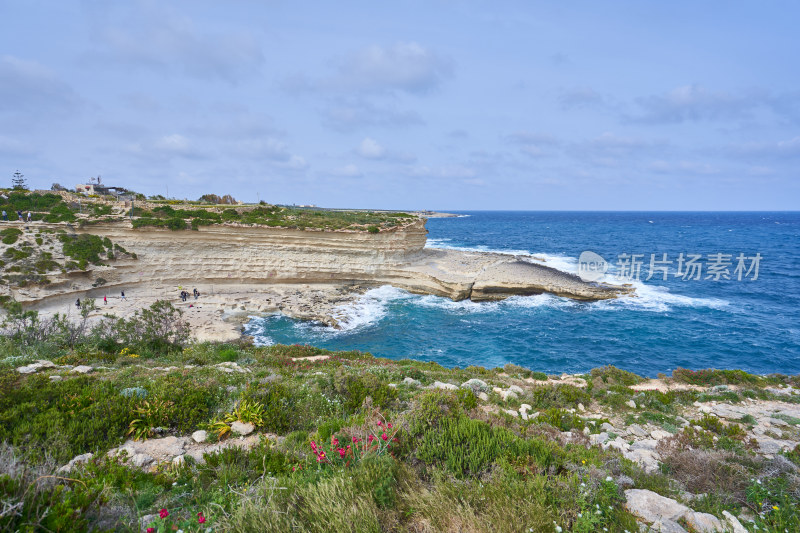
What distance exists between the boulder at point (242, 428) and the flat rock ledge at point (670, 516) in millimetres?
5908

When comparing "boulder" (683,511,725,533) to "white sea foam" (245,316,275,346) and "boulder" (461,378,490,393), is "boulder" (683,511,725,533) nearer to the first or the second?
"boulder" (461,378,490,393)

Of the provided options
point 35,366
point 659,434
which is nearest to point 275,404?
point 35,366

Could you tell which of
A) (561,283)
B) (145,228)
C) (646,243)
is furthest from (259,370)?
(646,243)

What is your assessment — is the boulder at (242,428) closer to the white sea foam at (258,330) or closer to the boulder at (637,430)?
the boulder at (637,430)

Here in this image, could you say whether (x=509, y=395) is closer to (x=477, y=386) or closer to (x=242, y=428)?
(x=477, y=386)

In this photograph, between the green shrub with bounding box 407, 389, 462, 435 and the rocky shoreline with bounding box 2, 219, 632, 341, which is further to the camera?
the rocky shoreline with bounding box 2, 219, 632, 341

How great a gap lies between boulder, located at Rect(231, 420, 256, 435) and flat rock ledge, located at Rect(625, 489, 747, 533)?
5908 millimetres

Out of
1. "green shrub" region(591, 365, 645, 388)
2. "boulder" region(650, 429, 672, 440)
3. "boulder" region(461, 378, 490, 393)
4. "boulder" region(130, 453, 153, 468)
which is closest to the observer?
"boulder" region(130, 453, 153, 468)

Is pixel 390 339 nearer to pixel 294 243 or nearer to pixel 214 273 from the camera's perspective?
pixel 294 243

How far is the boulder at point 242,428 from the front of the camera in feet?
20.1

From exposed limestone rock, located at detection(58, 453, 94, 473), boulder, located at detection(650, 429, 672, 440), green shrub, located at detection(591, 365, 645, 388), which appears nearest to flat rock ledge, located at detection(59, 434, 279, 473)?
exposed limestone rock, located at detection(58, 453, 94, 473)

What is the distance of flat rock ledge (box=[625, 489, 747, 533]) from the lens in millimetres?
3637

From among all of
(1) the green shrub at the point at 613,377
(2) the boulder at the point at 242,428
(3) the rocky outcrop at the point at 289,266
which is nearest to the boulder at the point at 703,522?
(2) the boulder at the point at 242,428

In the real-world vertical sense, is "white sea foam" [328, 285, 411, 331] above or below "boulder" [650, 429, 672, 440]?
below
